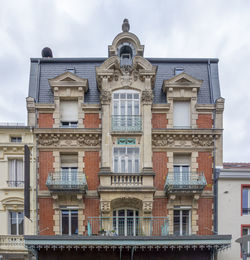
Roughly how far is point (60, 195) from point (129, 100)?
6.98 m

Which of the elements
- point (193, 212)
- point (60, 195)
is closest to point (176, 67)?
point (193, 212)

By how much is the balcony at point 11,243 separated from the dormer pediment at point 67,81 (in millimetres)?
9141

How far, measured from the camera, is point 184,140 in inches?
724

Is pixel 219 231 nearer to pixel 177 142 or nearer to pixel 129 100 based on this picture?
pixel 177 142

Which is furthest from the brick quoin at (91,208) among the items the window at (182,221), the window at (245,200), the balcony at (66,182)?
the window at (245,200)

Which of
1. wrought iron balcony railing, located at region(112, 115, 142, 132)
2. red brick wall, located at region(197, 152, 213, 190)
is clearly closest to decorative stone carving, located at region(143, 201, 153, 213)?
red brick wall, located at region(197, 152, 213, 190)

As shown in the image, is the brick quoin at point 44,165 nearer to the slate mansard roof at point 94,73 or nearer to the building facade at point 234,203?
the slate mansard roof at point 94,73

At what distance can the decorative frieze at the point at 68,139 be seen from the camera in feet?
59.8

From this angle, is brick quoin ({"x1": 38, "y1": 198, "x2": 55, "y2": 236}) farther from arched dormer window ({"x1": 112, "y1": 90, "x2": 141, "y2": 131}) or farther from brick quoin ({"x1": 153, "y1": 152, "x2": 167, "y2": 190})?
brick quoin ({"x1": 153, "y1": 152, "x2": 167, "y2": 190})

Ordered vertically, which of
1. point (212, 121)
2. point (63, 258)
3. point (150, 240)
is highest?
point (212, 121)

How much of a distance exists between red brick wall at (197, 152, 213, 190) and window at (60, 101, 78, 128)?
7.97 meters

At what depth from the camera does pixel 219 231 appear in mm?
17516

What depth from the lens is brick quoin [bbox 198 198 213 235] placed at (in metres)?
17.7

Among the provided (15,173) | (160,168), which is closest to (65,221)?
(15,173)
